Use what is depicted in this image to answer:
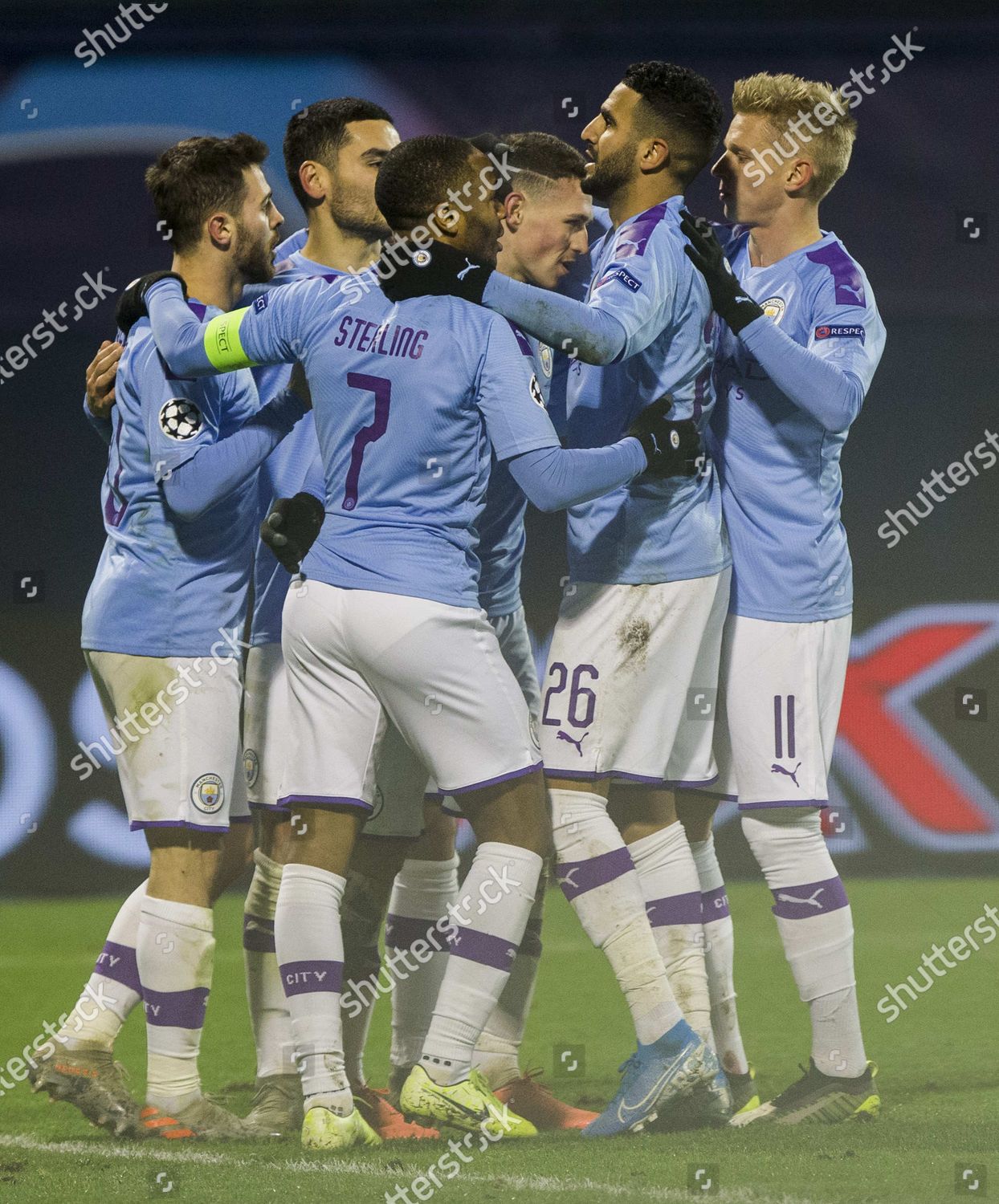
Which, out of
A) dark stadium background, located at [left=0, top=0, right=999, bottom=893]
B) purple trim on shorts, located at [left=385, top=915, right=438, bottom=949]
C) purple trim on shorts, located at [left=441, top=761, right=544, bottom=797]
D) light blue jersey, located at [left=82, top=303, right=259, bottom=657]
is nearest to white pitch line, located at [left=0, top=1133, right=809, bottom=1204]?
purple trim on shorts, located at [left=385, top=915, right=438, bottom=949]

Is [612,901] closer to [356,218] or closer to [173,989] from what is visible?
[173,989]

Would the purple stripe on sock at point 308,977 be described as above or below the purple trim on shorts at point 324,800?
below

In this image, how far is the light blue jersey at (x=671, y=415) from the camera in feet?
11.3

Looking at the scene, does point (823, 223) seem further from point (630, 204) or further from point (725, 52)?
point (630, 204)

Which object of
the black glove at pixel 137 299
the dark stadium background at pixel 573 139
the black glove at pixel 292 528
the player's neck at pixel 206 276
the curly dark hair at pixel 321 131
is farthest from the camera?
the dark stadium background at pixel 573 139

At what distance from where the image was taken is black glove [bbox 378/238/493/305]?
10.5 ft

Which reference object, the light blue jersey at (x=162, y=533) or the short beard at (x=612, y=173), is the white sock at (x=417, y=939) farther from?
the short beard at (x=612, y=173)

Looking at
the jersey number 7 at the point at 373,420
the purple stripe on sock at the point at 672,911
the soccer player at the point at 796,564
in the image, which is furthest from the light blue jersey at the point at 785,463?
the jersey number 7 at the point at 373,420

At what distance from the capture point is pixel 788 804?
3.57 meters

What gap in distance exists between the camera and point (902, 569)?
5.89 m

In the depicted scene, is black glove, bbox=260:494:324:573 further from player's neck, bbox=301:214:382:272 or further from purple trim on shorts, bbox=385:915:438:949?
purple trim on shorts, bbox=385:915:438:949

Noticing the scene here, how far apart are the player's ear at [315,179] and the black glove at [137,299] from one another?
1.32 feet

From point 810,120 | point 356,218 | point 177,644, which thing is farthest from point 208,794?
point 810,120

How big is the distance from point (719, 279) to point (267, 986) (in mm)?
1894
